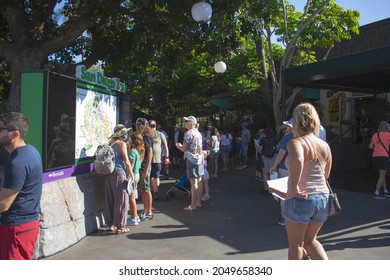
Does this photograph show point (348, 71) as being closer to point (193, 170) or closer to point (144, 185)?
point (193, 170)

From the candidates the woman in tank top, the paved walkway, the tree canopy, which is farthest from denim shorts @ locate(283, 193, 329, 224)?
the tree canopy

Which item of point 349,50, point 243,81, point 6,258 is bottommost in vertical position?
point 6,258

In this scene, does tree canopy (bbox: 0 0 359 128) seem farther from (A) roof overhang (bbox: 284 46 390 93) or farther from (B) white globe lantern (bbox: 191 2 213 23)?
(A) roof overhang (bbox: 284 46 390 93)

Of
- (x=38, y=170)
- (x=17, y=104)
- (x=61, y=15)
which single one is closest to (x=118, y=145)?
(x=38, y=170)

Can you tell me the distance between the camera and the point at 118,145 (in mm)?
5805

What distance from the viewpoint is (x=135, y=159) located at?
629 centimetres

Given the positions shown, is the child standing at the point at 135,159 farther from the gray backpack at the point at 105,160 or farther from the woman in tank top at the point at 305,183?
the woman in tank top at the point at 305,183

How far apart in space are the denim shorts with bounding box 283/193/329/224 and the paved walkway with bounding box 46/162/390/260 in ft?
5.05

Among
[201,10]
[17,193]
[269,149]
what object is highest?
[201,10]

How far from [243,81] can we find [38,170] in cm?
1522

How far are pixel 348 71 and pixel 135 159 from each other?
5.45 m

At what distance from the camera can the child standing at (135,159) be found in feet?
20.4

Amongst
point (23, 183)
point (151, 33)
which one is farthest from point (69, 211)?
point (151, 33)

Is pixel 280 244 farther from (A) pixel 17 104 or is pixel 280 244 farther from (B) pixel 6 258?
(A) pixel 17 104
